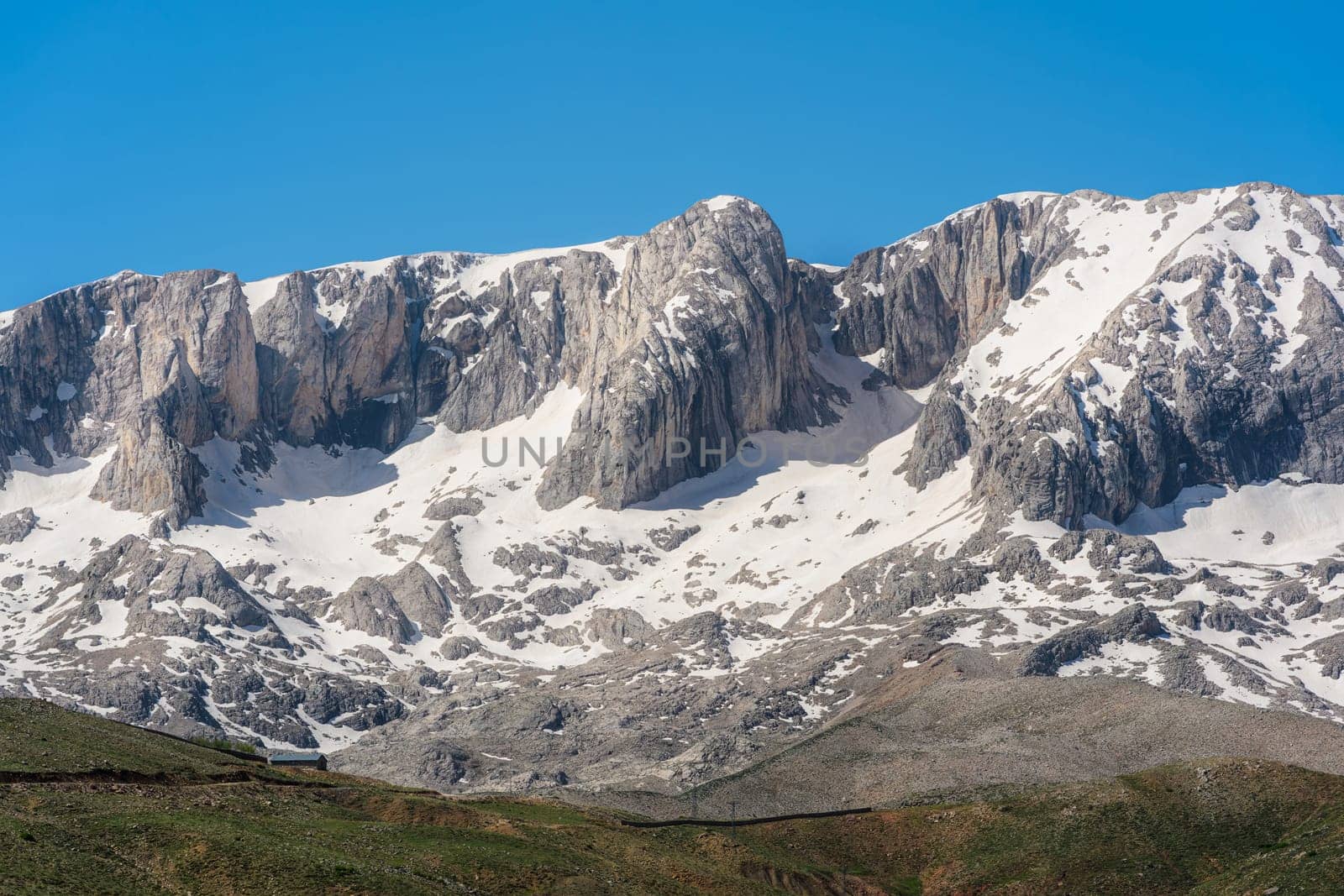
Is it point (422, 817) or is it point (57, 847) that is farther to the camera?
point (422, 817)

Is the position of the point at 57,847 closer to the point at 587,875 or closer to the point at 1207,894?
the point at 587,875

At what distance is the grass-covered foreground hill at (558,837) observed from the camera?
96625 mm

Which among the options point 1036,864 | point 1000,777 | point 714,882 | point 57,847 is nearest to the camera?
point 57,847

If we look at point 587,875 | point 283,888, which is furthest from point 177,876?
point 587,875

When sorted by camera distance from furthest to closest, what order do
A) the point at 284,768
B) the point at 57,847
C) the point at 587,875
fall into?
1. the point at 284,768
2. the point at 587,875
3. the point at 57,847

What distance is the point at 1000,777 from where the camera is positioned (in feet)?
627

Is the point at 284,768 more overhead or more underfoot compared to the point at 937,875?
more overhead

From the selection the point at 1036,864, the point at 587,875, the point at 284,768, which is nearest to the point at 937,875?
the point at 1036,864

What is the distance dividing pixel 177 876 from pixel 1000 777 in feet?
380

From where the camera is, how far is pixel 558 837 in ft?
415

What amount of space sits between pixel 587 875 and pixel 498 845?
8013mm

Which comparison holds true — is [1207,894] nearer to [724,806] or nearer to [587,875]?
[587,875]

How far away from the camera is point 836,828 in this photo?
6132 inches

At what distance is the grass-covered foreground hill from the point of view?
9662cm
